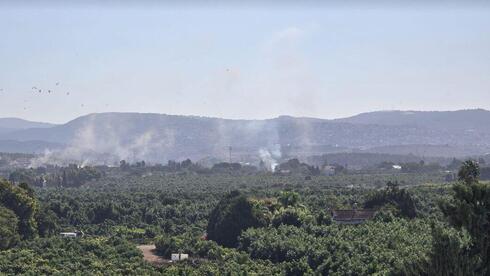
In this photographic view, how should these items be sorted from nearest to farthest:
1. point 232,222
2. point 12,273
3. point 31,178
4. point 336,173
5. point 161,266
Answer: point 12,273, point 161,266, point 232,222, point 31,178, point 336,173

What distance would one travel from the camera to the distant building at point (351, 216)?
5791 cm

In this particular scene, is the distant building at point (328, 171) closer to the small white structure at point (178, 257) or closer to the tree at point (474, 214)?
the small white structure at point (178, 257)

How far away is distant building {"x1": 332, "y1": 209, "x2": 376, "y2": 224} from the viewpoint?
57906 mm

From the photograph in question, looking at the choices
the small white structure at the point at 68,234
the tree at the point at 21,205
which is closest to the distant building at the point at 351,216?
the small white structure at the point at 68,234

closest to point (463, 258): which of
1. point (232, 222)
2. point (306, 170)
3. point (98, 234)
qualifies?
point (232, 222)

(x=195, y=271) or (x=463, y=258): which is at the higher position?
(x=463, y=258)

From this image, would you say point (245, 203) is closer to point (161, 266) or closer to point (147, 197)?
point (161, 266)

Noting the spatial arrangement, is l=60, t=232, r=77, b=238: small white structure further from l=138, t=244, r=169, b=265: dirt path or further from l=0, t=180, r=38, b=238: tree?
l=138, t=244, r=169, b=265: dirt path

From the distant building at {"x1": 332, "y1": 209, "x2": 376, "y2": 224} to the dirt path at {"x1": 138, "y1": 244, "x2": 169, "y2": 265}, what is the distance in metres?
12.3

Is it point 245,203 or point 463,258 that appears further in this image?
point 245,203

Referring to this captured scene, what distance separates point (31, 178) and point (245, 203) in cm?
7971

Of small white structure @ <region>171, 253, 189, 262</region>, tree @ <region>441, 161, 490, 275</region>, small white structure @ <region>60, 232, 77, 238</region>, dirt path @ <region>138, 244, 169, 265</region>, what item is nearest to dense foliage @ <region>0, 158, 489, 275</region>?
tree @ <region>441, 161, 490, 275</region>

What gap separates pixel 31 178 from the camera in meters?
131

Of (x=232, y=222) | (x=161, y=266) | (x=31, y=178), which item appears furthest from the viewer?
(x=31, y=178)
